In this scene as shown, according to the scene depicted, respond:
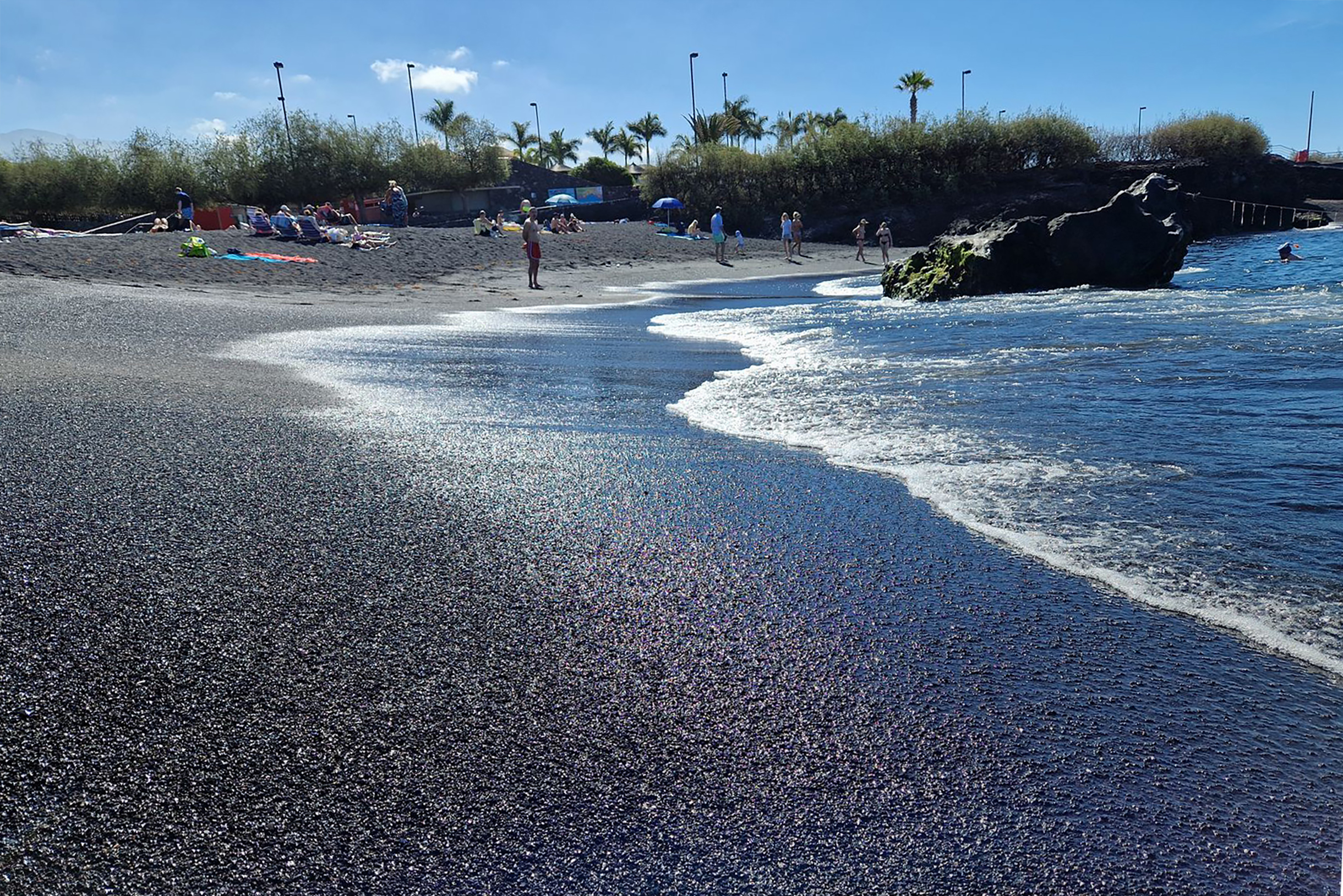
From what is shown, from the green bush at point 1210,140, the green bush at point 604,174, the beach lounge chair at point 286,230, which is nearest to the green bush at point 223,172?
the green bush at point 604,174

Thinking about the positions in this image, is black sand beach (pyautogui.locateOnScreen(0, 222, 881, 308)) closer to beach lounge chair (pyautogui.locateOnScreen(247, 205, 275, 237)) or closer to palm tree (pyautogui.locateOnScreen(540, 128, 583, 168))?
beach lounge chair (pyautogui.locateOnScreen(247, 205, 275, 237))

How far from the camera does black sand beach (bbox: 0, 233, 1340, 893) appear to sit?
6.85ft

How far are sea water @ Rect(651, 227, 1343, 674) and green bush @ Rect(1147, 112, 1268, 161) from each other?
45.7m

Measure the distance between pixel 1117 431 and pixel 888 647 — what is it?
4071mm

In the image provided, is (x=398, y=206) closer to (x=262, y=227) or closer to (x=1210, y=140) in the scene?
(x=262, y=227)

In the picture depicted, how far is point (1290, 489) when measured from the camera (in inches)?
187

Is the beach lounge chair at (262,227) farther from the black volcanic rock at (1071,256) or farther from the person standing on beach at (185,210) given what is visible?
the black volcanic rock at (1071,256)

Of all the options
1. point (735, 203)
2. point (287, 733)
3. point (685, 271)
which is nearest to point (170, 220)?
point (685, 271)

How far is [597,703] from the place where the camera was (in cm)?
274

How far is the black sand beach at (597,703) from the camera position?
2.09 m

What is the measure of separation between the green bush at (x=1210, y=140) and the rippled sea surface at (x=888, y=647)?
2150 inches

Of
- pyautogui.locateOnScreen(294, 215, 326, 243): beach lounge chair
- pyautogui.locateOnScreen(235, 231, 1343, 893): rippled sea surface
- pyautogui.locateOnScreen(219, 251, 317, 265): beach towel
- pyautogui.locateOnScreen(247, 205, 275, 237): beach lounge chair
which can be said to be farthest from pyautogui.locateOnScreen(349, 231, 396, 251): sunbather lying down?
pyautogui.locateOnScreen(235, 231, 1343, 893): rippled sea surface

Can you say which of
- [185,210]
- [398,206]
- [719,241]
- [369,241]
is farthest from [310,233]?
[719,241]

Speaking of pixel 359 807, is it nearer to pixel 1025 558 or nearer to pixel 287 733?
pixel 287 733
